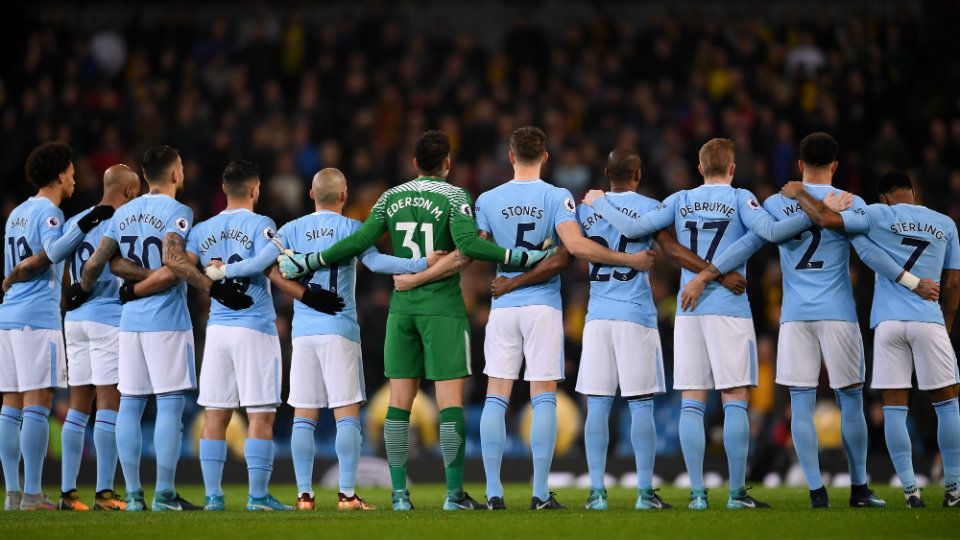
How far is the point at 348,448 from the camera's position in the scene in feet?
37.6

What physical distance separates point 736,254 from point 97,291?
5.76 metres

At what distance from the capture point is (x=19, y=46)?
25328 millimetres

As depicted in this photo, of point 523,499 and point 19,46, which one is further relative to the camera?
point 19,46

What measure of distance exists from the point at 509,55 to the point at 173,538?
1646 centimetres

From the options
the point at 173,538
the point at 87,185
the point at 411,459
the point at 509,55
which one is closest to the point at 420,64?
the point at 509,55

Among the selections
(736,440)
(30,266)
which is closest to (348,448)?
(736,440)

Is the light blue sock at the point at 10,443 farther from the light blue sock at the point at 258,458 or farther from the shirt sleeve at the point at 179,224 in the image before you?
the light blue sock at the point at 258,458

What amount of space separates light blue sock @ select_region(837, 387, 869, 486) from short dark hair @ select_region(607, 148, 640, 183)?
2550 millimetres

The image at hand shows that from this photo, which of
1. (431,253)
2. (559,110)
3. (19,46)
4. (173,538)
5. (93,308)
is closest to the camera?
(173,538)

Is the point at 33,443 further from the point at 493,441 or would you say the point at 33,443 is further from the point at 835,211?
the point at 835,211

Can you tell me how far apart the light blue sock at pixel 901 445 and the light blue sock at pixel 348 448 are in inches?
176

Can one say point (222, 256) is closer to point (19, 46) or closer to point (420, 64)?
point (420, 64)

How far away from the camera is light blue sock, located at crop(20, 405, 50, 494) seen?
12.3 meters

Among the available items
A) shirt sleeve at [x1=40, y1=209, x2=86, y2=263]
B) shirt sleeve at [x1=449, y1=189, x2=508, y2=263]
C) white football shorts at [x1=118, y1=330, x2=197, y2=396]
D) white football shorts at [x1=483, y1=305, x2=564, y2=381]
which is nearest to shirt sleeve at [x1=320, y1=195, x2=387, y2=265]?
shirt sleeve at [x1=449, y1=189, x2=508, y2=263]
